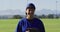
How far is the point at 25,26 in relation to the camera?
307 cm

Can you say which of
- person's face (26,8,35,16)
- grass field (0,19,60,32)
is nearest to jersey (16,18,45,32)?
person's face (26,8,35,16)

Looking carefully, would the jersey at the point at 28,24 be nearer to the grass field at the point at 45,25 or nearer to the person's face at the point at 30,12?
the person's face at the point at 30,12

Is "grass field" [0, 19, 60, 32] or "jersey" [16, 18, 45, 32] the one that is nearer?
"jersey" [16, 18, 45, 32]

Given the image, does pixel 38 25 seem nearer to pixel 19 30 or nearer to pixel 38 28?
pixel 38 28

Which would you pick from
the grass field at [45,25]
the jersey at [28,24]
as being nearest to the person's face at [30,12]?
the jersey at [28,24]

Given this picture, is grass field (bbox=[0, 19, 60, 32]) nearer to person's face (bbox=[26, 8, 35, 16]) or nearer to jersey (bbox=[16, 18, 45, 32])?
jersey (bbox=[16, 18, 45, 32])

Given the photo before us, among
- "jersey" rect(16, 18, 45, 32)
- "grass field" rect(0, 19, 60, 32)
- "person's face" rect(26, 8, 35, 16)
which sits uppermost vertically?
"person's face" rect(26, 8, 35, 16)

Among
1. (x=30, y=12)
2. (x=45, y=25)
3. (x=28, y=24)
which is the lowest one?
(x=45, y=25)

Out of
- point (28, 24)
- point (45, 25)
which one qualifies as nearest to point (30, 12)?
point (28, 24)

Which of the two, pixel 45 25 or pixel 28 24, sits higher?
pixel 28 24

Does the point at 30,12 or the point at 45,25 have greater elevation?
the point at 30,12

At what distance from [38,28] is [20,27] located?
245 mm

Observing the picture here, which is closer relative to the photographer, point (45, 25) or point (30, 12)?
point (30, 12)

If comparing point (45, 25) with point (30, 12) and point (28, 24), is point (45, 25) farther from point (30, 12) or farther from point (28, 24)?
point (30, 12)
